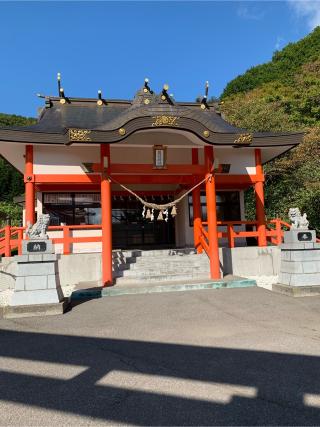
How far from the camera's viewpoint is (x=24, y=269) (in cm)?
636

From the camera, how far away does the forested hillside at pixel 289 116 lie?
16.0 meters

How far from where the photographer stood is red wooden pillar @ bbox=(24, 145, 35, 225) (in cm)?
970

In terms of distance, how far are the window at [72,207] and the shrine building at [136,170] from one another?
4 cm

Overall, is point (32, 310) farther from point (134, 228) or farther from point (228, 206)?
point (228, 206)

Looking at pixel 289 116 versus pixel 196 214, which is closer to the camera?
pixel 196 214

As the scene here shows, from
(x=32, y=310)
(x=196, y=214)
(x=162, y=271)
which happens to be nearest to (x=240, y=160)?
(x=196, y=214)

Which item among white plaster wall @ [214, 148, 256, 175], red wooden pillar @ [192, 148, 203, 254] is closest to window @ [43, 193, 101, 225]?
red wooden pillar @ [192, 148, 203, 254]

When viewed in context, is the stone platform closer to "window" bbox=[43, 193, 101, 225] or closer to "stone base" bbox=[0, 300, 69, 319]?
"stone base" bbox=[0, 300, 69, 319]

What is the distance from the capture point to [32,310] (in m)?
6.18

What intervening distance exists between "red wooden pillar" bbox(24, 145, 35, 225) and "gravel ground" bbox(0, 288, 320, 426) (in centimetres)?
443

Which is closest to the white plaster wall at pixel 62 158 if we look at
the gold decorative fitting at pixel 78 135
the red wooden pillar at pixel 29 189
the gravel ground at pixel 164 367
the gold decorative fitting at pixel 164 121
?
the red wooden pillar at pixel 29 189

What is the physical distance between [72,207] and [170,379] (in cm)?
1020

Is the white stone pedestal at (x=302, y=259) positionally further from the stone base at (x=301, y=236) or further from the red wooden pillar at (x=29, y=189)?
the red wooden pillar at (x=29, y=189)

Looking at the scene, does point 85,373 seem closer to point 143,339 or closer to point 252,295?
point 143,339
